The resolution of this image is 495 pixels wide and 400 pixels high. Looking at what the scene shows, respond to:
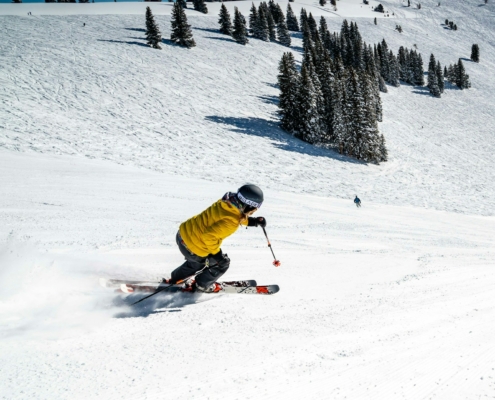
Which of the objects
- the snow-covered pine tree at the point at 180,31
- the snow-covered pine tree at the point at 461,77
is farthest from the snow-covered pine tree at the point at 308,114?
the snow-covered pine tree at the point at 461,77

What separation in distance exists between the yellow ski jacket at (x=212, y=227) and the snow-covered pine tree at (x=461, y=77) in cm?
10007

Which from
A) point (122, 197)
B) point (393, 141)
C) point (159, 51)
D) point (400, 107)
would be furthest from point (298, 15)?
point (122, 197)

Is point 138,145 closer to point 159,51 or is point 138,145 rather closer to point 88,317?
point 88,317

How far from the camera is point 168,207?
458 inches

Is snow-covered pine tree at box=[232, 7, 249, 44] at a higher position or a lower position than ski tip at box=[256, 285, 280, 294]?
higher

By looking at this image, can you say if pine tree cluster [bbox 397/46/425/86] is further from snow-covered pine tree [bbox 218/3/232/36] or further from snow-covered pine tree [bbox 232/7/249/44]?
snow-covered pine tree [bbox 218/3/232/36]

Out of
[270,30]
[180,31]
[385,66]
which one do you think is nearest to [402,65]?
[385,66]

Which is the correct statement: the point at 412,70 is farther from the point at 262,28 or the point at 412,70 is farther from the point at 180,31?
the point at 180,31

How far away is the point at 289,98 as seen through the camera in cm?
4016

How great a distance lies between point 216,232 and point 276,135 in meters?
33.7

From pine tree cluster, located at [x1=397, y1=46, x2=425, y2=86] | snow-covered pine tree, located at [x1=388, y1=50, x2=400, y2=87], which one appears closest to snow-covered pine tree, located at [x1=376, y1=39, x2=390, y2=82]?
snow-covered pine tree, located at [x1=388, y1=50, x2=400, y2=87]

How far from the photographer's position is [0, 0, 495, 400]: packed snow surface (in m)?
3.23

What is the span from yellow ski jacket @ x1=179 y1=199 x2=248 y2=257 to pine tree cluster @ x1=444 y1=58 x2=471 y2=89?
99.9 metres

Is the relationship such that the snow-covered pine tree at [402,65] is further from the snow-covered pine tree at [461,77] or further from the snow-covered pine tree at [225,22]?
the snow-covered pine tree at [225,22]
